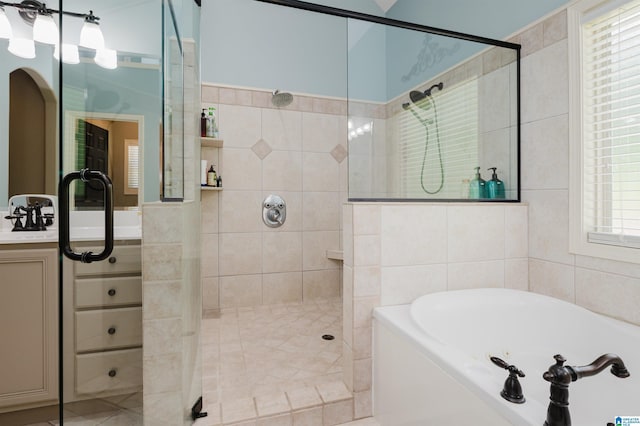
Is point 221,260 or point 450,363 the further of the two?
point 221,260

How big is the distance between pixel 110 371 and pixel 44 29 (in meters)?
2.10

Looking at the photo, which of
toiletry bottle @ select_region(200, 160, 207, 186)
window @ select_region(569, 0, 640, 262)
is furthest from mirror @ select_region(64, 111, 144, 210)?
window @ select_region(569, 0, 640, 262)

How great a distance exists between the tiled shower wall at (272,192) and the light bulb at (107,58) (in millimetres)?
1419

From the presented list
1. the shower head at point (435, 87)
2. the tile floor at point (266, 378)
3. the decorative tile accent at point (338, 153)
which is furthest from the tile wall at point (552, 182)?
the decorative tile accent at point (338, 153)

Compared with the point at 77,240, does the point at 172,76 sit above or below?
above

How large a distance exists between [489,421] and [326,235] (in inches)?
93.4

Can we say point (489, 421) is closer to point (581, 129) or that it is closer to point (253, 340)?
point (581, 129)

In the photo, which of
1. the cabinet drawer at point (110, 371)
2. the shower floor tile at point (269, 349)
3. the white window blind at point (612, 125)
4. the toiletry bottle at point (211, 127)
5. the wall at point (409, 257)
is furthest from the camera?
the toiletry bottle at point (211, 127)

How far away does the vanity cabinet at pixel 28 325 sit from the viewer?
1.55 m

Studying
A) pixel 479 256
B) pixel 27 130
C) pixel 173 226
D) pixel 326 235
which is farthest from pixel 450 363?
pixel 27 130

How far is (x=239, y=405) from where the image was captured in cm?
152

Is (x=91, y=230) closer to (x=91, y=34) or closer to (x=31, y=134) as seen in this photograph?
(x=91, y=34)

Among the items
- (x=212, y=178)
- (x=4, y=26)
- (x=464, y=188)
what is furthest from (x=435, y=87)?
(x=4, y=26)

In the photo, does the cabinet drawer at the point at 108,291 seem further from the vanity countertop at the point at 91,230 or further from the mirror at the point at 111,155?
the mirror at the point at 111,155
